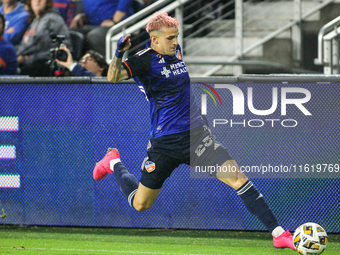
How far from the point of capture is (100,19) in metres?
8.19

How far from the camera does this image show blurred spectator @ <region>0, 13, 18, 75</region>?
25.7ft

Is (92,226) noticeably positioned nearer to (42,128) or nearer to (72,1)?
(42,128)

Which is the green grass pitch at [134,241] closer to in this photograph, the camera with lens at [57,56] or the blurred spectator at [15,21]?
the camera with lens at [57,56]

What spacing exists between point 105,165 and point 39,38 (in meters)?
3.85

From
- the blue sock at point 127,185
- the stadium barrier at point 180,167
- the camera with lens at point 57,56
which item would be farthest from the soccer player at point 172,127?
the camera with lens at point 57,56

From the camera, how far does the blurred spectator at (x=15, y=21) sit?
8.54 meters

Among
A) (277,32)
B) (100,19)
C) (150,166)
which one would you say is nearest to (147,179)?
(150,166)

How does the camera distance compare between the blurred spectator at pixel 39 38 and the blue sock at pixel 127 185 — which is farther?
the blurred spectator at pixel 39 38

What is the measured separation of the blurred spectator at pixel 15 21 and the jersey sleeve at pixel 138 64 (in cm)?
499

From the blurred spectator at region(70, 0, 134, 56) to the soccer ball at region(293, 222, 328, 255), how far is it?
507cm

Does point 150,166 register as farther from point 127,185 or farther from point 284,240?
point 284,240

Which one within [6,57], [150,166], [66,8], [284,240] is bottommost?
[284,240]

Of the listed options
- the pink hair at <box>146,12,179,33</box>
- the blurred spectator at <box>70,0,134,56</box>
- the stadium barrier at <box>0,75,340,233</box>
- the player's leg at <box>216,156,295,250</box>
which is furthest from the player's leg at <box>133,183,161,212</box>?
the blurred spectator at <box>70,0,134,56</box>

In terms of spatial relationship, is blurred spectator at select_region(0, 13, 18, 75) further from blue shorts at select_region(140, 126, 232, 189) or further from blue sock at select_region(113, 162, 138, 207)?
blue shorts at select_region(140, 126, 232, 189)
